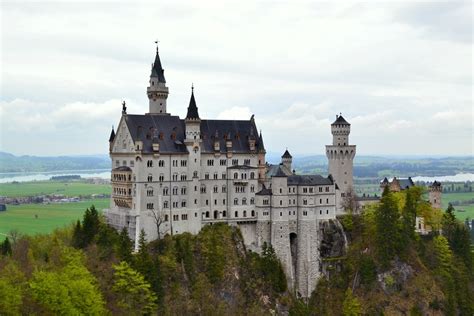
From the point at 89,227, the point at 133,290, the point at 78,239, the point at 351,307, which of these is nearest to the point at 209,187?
the point at 89,227

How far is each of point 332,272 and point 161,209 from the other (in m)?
31.7

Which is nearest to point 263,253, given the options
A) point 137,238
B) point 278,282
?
point 278,282

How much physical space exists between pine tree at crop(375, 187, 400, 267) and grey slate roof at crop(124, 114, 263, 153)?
77.4 ft

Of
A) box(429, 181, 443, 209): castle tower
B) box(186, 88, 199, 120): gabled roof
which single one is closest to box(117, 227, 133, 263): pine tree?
box(186, 88, 199, 120): gabled roof

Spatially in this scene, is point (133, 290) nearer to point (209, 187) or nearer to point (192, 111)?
point (209, 187)

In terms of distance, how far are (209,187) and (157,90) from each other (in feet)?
60.3

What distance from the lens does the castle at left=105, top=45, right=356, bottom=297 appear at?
10344 cm

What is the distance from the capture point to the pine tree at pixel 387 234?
369 ft

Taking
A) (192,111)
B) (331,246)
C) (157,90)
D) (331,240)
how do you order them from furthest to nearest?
1. (331,240)
2. (331,246)
3. (157,90)
4. (192,111)

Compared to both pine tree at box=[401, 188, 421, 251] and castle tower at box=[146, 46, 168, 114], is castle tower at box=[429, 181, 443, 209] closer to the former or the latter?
pine tree at box=[401, 188, 421, 251]

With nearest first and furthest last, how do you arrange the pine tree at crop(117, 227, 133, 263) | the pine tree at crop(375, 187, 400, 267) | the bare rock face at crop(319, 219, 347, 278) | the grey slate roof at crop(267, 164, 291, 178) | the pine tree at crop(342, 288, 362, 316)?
the pine tree at crop(117, 227, 133, 263) < the pine tree at crop(342, 288, 362, 316) < the grey slate roof at crop(267, 164, 291, 178) < the pine tree at crop(375, 187, 400, 267) < the bare rock face at crop(319, 219, 347, 278)

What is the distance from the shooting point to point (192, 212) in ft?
350

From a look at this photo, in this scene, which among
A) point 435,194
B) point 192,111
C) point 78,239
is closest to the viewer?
point 78,239

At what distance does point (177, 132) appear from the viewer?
355 ft
